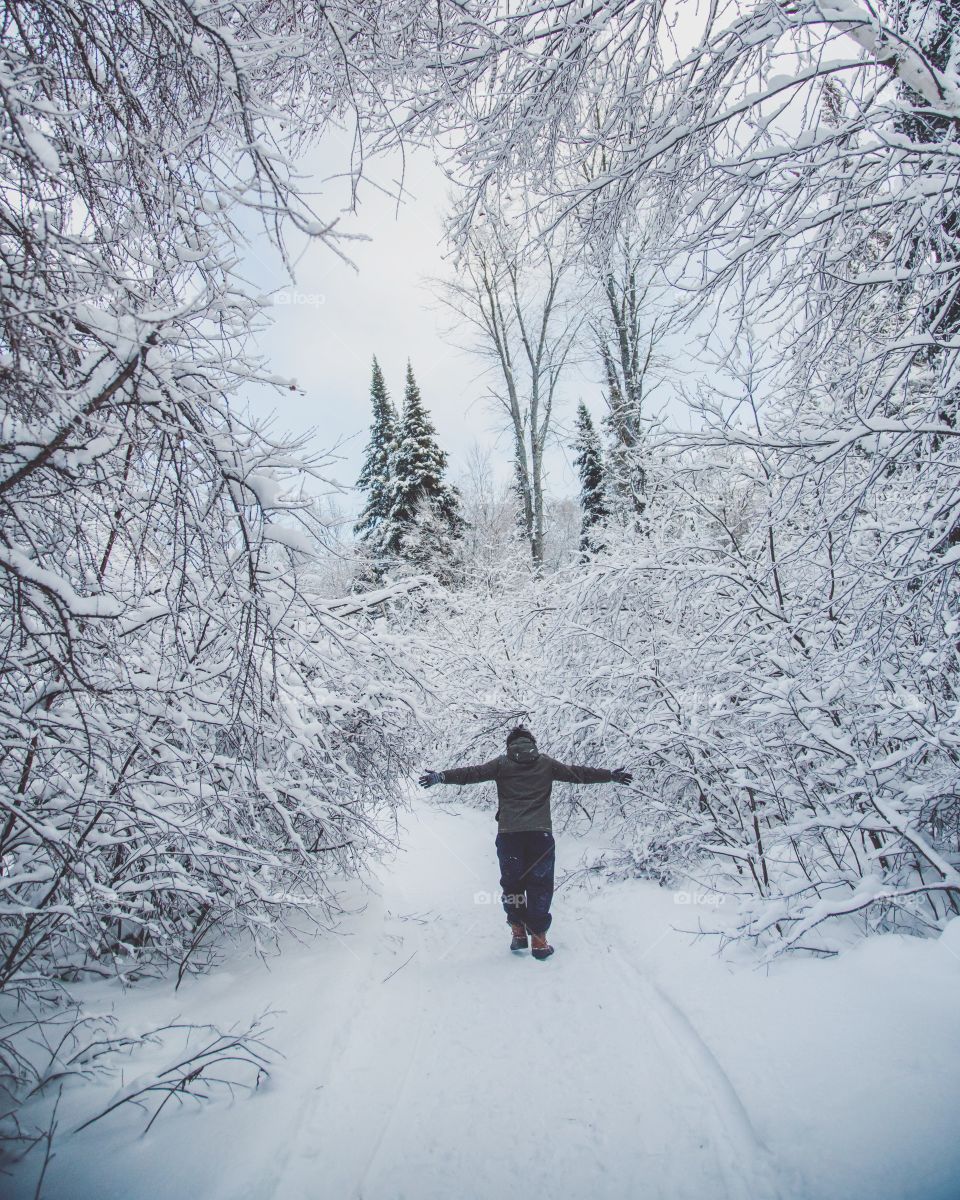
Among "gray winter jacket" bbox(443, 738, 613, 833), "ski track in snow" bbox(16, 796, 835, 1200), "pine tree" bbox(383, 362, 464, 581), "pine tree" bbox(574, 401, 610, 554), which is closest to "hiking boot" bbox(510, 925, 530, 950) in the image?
"ski track in snow" bbox(16, 796, 835, 1200)

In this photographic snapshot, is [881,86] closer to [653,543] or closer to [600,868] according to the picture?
[653,543]

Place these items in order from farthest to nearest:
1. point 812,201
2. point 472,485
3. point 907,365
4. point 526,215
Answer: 1. point 472,485
2. point 526,215
3. point 812,201
4. point 907,365

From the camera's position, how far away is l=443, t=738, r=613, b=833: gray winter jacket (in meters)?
4.52

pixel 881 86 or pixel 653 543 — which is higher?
pixel 881 86

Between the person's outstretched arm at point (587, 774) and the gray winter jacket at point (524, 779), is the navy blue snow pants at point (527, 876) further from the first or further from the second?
the person's outstretched arm at point (587, 774)

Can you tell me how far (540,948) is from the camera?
4062 mm

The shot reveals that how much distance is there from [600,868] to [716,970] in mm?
2369

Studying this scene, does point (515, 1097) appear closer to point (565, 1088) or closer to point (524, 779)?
point (565, 1088)

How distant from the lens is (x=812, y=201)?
2613 millimetres

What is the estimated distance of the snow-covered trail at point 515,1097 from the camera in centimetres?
204

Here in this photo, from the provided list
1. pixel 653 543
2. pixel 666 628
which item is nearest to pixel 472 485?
pixel 653 543
